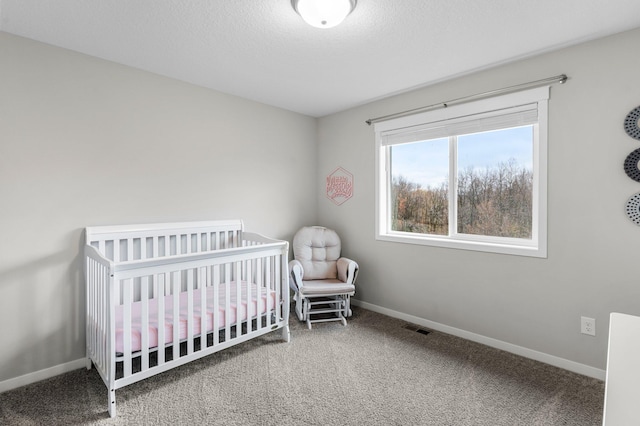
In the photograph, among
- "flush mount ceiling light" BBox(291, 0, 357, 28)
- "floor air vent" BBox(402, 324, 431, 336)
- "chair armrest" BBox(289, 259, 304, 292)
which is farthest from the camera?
"chair armrest" BBox(289, 259, 304, 292)

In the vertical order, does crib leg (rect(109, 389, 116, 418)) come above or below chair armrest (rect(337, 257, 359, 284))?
below

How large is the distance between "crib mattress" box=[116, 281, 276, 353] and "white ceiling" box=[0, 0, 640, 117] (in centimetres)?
182

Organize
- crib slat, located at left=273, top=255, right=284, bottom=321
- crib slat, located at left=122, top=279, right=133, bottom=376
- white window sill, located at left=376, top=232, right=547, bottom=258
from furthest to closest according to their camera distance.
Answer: crib slat, located at left=273, top=255, right=284, bottom=321
white window sill, located at left=376, top=232, right=547, bottom=258
crib slat, located at left=122, top=279, right=133, bottom=376

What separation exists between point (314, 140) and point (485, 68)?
2061 millimetres

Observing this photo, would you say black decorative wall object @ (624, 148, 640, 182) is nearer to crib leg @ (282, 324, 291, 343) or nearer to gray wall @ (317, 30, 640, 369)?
gray wall @ (317, 30, 640, 369)

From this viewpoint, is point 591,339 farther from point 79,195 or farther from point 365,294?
point 79,195

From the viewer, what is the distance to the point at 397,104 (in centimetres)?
325

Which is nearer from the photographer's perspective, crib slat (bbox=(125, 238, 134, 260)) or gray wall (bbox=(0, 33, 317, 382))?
gray wall (bbox=(0, 33, 317, 382))

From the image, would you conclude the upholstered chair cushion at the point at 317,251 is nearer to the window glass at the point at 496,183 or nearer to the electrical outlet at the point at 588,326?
the window glass at the point at 496,183

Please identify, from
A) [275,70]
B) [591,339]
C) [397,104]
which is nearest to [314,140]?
[397,104]

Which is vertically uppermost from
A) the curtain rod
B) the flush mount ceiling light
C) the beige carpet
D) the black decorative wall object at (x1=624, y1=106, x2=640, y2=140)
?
the flush mount ceiling light

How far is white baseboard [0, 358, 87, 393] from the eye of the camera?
81.2 inches

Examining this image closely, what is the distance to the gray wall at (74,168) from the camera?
2.08 meters

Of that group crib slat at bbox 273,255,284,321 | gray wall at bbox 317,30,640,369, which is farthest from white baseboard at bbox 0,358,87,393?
gray wall at bbox 317,30,640,369
